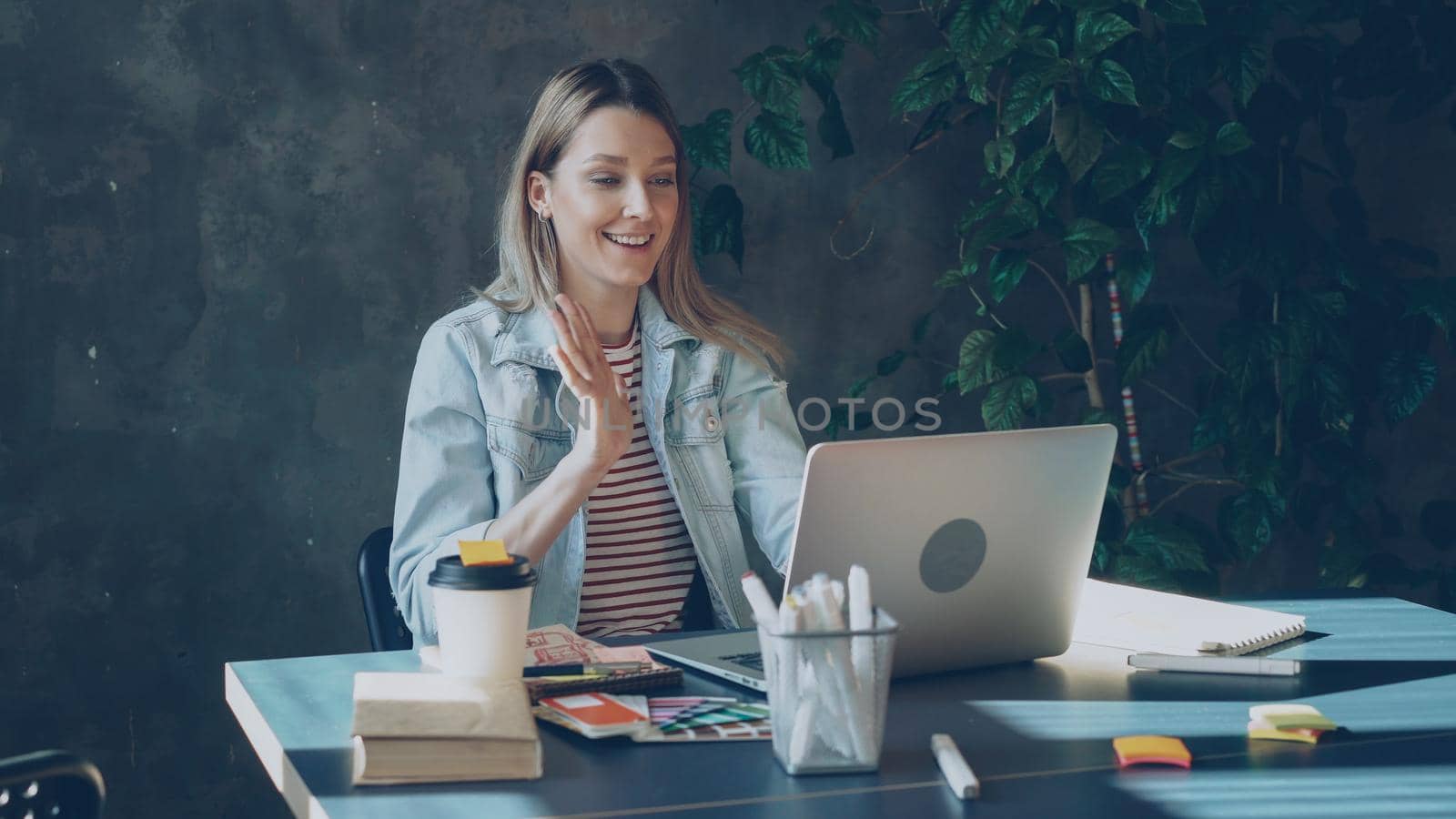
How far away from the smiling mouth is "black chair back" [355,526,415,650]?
545 millimetres

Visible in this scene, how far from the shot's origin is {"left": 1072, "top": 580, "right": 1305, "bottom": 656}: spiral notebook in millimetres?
1577

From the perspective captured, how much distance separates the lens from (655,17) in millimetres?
2898

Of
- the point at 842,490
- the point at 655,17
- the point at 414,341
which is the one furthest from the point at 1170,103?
the point at 842,490

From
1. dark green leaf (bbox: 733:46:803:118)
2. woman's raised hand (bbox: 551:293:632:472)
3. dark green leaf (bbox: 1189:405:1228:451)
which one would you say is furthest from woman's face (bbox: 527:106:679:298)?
dark green leaf (bbox: 1189:405:1228:451)

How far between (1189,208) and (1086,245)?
20 centimetres

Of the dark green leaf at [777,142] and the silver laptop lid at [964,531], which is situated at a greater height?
the dark green leaf at [777,142]

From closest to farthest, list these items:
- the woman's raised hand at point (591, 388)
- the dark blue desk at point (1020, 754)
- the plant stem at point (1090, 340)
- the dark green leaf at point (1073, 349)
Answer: the dark blue desk at point (1020, 754) → the woman's raised hand at point (591, 388) → the dark green leaf at point (1073, 349) → the plant stem at point (1090, 340)

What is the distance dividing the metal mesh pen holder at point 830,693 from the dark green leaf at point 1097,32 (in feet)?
5.46

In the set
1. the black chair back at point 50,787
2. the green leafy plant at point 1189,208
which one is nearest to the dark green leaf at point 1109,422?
the green leafy plant at point 1189,208

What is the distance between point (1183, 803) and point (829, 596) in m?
0.32

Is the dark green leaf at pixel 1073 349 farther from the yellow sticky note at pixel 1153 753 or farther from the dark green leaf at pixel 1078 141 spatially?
the yellow sticky note at pixel 1153 753

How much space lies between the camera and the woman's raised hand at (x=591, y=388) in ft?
5.88

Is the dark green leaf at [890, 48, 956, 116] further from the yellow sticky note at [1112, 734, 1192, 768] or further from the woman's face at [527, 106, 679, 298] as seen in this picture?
the yellow sticky note at [1112, 734, 1192, 768]

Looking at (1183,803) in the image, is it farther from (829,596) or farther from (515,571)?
(515,571)
